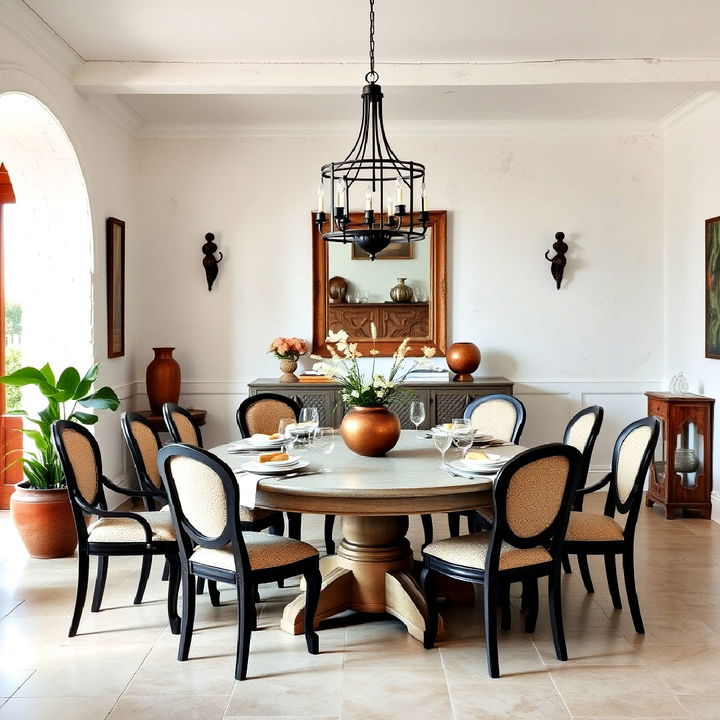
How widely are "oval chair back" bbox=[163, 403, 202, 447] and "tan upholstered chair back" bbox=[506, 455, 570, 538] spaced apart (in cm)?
192

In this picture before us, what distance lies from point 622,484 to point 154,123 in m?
4.60

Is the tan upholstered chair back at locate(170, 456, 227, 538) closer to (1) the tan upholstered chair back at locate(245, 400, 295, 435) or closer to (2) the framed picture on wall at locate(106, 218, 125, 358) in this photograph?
(1) the tan upholstered chair back at locate(245, 400, 295, 435)

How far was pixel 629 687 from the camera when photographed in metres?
3.10

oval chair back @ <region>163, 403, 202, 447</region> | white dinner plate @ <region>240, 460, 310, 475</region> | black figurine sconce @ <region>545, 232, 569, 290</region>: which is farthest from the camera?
black figurine sconce @ <region>545, 232, 569, 290</region>

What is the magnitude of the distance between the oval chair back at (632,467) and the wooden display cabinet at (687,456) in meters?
2.02

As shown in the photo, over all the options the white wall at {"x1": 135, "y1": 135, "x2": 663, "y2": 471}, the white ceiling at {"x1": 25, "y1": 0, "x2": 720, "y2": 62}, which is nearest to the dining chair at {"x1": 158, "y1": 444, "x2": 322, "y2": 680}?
the white ceiling at {"x1": 25, "y1": 0, "x2": 720, "y2": 62}

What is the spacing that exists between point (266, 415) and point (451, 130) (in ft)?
9.58

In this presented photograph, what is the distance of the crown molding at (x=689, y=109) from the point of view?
19.1 ft

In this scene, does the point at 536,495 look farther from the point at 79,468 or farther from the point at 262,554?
the point at 79,468

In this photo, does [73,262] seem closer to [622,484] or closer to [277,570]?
[277,570]

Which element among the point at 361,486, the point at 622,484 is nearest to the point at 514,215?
the point at 622,484

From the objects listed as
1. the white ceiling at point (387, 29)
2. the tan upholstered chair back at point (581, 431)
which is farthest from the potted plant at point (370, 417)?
the white ceiling at point (387, 29)

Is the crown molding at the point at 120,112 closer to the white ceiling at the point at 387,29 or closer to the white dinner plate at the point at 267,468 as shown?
the white ceiling at the point at 387,29

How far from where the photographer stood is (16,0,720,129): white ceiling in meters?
4.32
